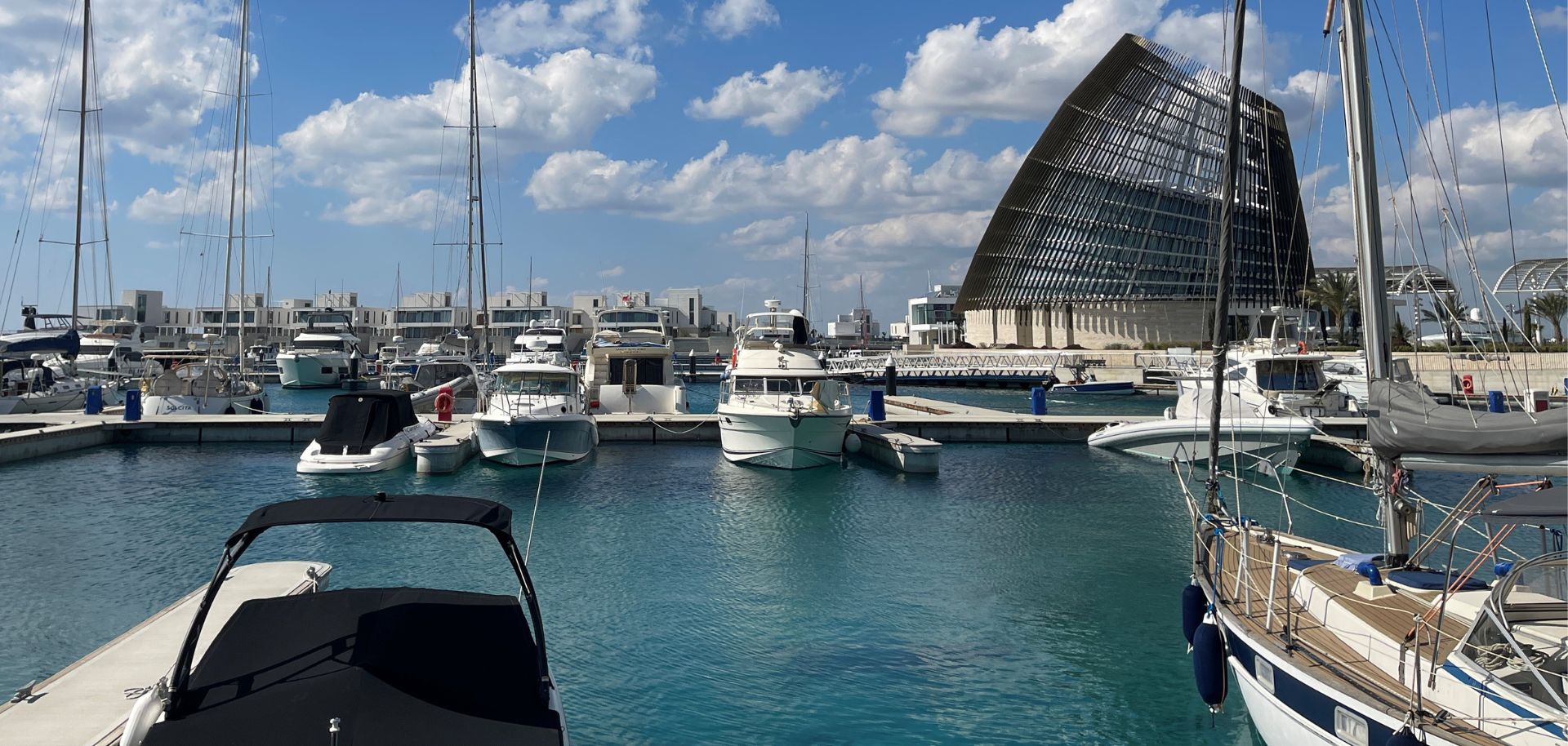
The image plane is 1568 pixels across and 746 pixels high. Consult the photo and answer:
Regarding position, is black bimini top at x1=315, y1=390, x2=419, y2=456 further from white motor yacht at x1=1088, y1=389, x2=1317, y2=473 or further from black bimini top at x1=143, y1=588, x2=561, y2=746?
black bimini top at x1=143, y1=588, x2=561, y2=746

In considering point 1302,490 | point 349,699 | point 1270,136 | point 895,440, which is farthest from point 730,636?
point 1270,136

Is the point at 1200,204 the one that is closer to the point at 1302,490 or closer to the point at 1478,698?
the point at 1302,490

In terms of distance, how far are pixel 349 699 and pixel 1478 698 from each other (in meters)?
7.25

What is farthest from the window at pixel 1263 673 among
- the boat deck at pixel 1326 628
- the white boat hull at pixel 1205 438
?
the white boat hull at pixel 1205 438

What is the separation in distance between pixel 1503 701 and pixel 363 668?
7.28m

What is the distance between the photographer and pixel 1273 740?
8.62 meters

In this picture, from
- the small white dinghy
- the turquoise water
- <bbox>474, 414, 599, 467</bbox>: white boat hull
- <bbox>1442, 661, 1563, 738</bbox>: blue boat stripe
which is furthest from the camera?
<bbox>474, 414, 599, 467</bbox>: white boat hull

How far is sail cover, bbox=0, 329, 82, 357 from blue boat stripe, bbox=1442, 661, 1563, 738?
5147 cm

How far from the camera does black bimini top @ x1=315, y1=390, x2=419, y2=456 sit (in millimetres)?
28078

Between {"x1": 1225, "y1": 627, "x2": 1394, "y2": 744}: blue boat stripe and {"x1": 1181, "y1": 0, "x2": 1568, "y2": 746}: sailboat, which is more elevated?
{"x1": 1181, "y1": 0, "x2": 1568, "y2": 746}: sailboat

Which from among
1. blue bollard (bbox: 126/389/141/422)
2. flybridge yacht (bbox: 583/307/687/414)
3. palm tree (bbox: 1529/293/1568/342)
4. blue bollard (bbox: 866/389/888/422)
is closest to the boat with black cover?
blue bollard (bbox: 866/389/888/422)

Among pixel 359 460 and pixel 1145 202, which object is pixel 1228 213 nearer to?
pixel 359 460

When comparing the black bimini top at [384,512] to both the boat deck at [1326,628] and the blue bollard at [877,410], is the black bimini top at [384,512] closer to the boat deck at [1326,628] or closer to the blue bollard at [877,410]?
the boat deck at [1326,628]

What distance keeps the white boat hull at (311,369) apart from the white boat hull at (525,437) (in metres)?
51.9
